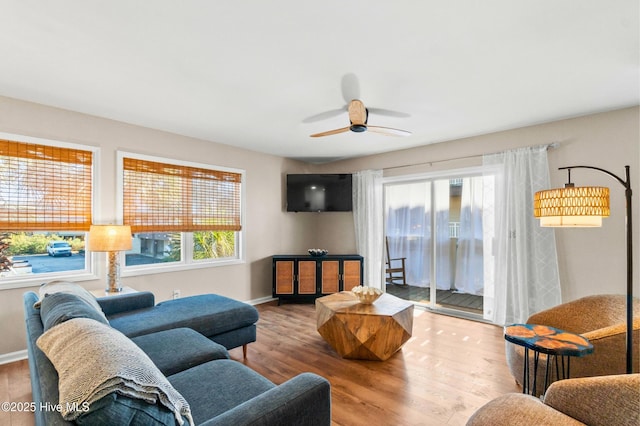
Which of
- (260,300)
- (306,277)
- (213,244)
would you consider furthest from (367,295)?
(213,244)

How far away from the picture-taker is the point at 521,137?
3711mm

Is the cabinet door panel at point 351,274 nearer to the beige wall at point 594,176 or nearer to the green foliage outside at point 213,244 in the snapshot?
the green foliage outside at point 213,244

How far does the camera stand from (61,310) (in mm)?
1435

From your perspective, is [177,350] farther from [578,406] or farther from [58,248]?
[58,248]

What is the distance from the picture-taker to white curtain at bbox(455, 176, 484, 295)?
413 cm

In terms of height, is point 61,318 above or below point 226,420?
above

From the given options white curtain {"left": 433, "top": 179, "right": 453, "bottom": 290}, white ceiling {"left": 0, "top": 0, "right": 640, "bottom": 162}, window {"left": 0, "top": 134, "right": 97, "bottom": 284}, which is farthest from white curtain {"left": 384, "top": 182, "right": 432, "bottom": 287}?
window {"left": 0, "top": 134, "right": 97, "bottom": 284}

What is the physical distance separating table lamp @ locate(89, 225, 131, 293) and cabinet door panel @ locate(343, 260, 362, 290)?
2981 mm

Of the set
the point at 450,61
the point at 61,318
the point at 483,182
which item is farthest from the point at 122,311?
the point at 483,182

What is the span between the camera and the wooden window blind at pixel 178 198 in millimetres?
3619

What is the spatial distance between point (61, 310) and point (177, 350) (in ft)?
2.30

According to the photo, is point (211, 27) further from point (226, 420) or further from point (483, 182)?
point (483, 182)

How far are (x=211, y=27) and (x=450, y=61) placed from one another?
5.32ft

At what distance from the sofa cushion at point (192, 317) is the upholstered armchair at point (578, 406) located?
2.00m
